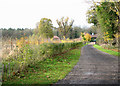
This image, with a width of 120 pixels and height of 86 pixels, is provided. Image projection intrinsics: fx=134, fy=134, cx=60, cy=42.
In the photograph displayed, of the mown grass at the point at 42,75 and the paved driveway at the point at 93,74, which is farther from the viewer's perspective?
the paved driveway at the point at 93,74

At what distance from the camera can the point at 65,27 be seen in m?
43.1

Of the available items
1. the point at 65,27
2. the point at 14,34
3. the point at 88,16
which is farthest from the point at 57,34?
the point at 14,34

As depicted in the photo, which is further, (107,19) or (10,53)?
(107,19)

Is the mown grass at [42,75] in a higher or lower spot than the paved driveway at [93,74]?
higher

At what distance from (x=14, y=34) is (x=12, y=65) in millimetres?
1801

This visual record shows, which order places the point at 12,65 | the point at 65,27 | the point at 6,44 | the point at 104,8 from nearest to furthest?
the point at 12,65
the point at 6,44
the point at 104,8
the point at 65,27

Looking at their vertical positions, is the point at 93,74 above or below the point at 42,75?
below

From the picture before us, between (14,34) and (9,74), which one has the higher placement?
(14,34)

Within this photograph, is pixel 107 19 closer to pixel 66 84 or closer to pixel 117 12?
pixel 117 12

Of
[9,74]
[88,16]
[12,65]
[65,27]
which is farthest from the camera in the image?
[65,27]

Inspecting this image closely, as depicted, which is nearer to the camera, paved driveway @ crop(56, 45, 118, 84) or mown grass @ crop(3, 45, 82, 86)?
mown grass @ crop(3, 45, 82, 86)

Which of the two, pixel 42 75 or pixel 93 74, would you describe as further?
pixel 93 74

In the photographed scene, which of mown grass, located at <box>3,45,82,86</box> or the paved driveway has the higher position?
mown grass, located at <box>3,45,82,86</box>

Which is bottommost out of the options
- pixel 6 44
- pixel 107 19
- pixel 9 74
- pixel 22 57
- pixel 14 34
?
pixel 9 74
